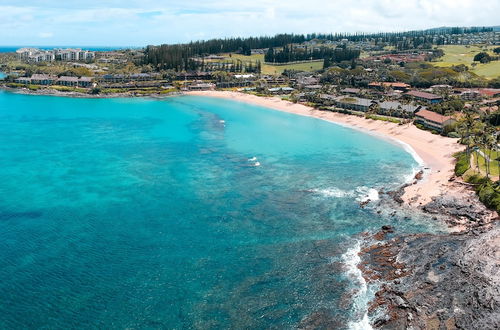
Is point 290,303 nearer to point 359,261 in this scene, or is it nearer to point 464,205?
point 359,261

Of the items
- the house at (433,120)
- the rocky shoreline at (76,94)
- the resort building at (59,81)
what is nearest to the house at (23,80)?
the resort building at (59,81)

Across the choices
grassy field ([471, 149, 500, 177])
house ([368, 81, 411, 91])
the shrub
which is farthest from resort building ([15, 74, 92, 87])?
grassy field ([471, 149, 500, 177])

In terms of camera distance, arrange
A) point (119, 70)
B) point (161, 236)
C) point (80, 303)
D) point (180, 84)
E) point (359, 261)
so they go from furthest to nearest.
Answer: point (119, 70), point (180, 84), point (161, 236), point (359, 261), point (80, 303)

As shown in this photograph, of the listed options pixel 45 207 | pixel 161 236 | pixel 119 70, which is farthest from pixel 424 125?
pixel 119 70

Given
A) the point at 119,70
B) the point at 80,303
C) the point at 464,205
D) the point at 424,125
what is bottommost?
the point at 80,303

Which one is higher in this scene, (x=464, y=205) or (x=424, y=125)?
(x=424, y=125)

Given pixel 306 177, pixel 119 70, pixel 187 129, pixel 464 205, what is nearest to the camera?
pixel 464 205

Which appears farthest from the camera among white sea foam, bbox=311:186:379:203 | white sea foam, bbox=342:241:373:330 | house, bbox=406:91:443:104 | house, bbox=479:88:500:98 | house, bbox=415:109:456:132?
house, bbox=479:88:500:98

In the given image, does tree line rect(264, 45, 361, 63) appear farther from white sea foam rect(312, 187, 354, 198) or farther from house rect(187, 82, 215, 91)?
white sea foam rect(312, 187, 354, 198)
